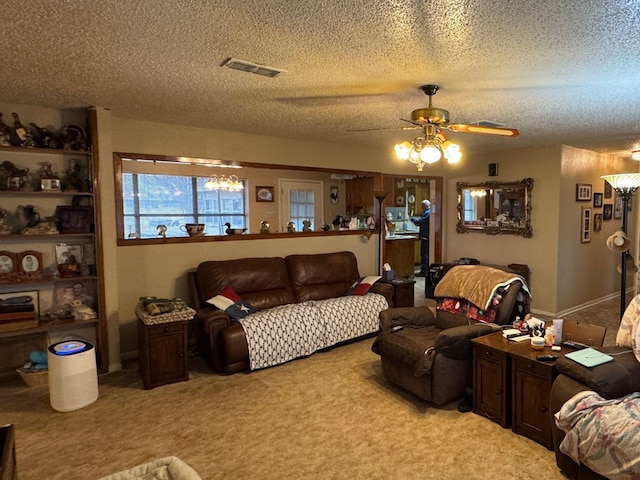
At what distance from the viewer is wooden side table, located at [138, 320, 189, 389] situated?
336 cm

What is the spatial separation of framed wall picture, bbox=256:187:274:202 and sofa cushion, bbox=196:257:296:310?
237 cm

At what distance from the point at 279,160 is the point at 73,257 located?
2454 millimetres

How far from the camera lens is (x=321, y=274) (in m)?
4.91

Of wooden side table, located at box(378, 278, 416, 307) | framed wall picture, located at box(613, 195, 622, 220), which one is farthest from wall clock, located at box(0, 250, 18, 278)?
framed wall picture, located at box(613, 195, 622, 220)

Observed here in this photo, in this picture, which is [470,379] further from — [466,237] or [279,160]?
[466,237]

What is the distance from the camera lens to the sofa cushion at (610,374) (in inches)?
84.9

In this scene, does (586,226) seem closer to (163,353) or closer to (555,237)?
(555,237)

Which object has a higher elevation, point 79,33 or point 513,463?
point 79,33

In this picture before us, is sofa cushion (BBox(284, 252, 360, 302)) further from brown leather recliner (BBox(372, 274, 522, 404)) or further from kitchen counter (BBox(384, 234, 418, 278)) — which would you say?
kitchen counter (BBox(384, 234, 418, 278))

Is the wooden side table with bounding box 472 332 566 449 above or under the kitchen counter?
under

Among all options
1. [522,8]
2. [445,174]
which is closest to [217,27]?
[522,8]

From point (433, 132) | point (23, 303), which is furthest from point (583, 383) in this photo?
point (23, 303)

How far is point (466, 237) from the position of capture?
259 inches

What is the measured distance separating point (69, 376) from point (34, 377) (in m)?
0.66
